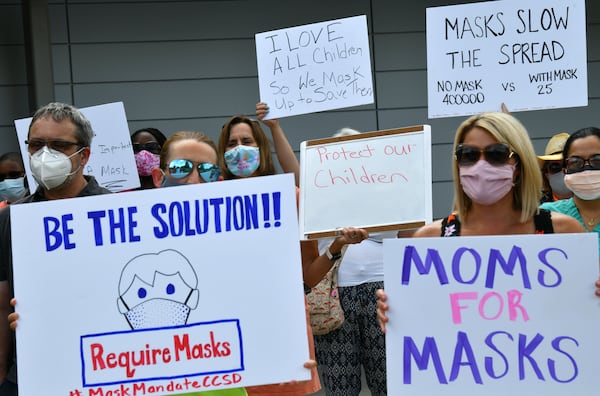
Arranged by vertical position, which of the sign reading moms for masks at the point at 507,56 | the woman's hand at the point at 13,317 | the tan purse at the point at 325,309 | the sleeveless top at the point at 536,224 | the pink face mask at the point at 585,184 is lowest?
the tan purse at the point at 325,309

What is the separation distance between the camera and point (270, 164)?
4844 millimetres

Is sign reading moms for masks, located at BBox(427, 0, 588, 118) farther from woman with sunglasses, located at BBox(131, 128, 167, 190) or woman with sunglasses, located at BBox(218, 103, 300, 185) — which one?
woman with sunglasses, located at BBox(131, 128, 167, 190)

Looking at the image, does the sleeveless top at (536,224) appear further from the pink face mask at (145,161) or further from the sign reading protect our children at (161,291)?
the pink face mask at (145,161)

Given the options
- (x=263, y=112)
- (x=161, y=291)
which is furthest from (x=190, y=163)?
(x=263, y=112)

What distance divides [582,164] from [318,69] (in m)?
1.56

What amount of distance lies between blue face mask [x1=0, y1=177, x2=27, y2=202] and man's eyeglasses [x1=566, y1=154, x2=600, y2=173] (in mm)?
3596

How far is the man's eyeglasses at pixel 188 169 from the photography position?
3836mm

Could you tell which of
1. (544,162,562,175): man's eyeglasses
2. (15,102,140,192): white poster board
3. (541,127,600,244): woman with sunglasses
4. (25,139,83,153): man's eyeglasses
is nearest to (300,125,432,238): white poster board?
(541,127,600,244): woman with sunglasses

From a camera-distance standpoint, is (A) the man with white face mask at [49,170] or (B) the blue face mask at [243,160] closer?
(A) the man with white face mask at [49,170]

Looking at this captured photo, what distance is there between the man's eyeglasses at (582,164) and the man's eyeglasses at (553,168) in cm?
181

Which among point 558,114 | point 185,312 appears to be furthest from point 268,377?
point 558,114

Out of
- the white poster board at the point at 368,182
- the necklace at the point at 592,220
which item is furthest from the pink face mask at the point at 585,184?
the white poster board at the point at 368,182

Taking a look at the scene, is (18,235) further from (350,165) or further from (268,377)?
(350,165)

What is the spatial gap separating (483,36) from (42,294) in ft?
9.64
